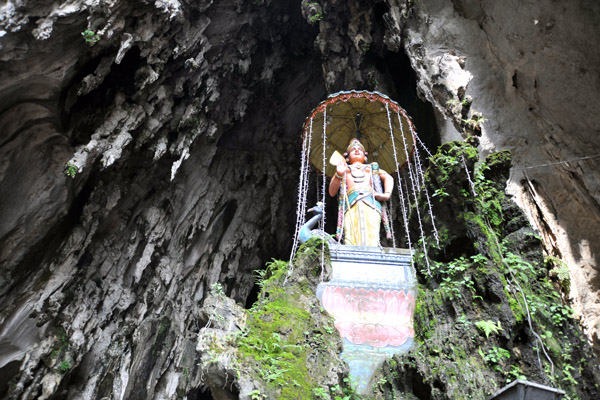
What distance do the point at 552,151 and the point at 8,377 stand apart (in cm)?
848

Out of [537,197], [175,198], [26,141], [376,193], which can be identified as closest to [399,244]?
[376,193]

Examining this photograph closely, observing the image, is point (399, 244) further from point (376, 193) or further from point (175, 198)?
point (175, 198)

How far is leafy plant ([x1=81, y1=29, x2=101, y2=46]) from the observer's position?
5629mm

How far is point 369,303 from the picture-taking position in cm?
495

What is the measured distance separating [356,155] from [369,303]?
3629 millimetres

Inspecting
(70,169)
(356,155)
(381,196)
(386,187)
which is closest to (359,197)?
(381,196)

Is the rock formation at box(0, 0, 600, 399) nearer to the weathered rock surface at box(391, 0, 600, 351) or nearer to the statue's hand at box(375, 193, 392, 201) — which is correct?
the weathered rock surface at box(391, 0, 600, 351)

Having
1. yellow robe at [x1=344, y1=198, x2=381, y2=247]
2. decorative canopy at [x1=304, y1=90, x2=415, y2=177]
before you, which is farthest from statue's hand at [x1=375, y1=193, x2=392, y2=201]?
decorative canopy at [x1=304, y1=90, x2=415, y2=177]

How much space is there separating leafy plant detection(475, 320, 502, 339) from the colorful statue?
3.13 meters

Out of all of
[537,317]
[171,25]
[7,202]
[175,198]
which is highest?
[171,25]

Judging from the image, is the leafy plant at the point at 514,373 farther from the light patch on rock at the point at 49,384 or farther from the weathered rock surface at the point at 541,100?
the light patch on rock at the point at 49,384

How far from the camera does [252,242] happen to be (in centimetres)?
1038

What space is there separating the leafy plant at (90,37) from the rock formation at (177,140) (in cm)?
3

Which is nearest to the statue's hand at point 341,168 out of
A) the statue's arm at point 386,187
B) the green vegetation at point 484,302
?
the statue's arm at point 386,187
